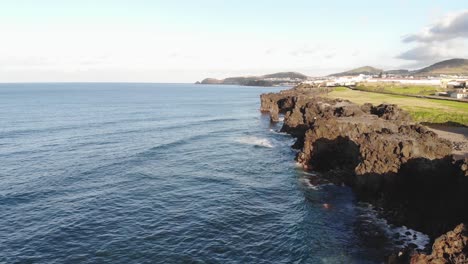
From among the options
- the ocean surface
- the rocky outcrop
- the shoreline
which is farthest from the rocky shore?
the shoreline

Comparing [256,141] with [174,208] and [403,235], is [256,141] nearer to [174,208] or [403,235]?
[174,208]

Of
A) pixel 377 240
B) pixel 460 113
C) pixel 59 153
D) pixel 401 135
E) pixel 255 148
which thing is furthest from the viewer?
pixel 460 113

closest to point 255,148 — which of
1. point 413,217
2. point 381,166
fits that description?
point 381,166

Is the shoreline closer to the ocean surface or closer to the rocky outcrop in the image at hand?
the ocean surface

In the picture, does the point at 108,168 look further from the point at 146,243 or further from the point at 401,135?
the point at 401,135

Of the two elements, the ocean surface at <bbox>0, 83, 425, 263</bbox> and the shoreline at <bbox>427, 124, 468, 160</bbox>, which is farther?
the shoreline at <bbox>427, 124, 468, 160</bbox>
